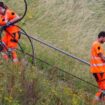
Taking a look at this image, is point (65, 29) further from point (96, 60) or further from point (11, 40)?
point (96, 60)

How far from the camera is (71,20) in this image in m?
17.2

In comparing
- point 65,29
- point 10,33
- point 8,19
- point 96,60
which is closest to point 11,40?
point 10,33

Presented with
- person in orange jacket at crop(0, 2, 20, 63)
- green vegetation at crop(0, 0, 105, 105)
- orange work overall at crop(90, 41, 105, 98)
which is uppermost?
person in orange jacket at crop(0, 2, 20, 63)

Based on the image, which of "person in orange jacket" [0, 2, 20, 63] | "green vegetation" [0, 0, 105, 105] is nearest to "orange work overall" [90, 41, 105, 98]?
"green vegetation" [0, 0, 105, 105]

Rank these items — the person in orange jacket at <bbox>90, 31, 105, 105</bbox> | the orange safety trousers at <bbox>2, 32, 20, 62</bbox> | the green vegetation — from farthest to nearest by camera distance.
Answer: the green vegetation → the orange safety trousers at <bbox>2, 32, 20, 62</bbox> → the person in orange jacket at <bbox>90, 31, 105, 105</bbox>

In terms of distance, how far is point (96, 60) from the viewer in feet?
37.4

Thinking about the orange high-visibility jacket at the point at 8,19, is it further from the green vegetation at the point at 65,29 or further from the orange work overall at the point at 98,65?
the orange work overall at the point at 98,65

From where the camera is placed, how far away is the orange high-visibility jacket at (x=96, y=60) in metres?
11.3

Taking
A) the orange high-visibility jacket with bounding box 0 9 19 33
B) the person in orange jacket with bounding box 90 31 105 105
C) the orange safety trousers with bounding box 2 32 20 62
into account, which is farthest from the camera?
the orange safety trousers with bounding box 2 32 20 62

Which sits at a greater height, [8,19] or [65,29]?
[8,19]

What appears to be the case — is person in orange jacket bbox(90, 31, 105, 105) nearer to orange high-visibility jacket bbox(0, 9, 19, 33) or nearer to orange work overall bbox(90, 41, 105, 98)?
orange work overall bbox(90, 41, 105, 98)

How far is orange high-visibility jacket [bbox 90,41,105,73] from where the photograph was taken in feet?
37.0

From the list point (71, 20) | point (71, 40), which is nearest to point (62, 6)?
point (71, 20)

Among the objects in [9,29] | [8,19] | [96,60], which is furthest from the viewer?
[9,29]
